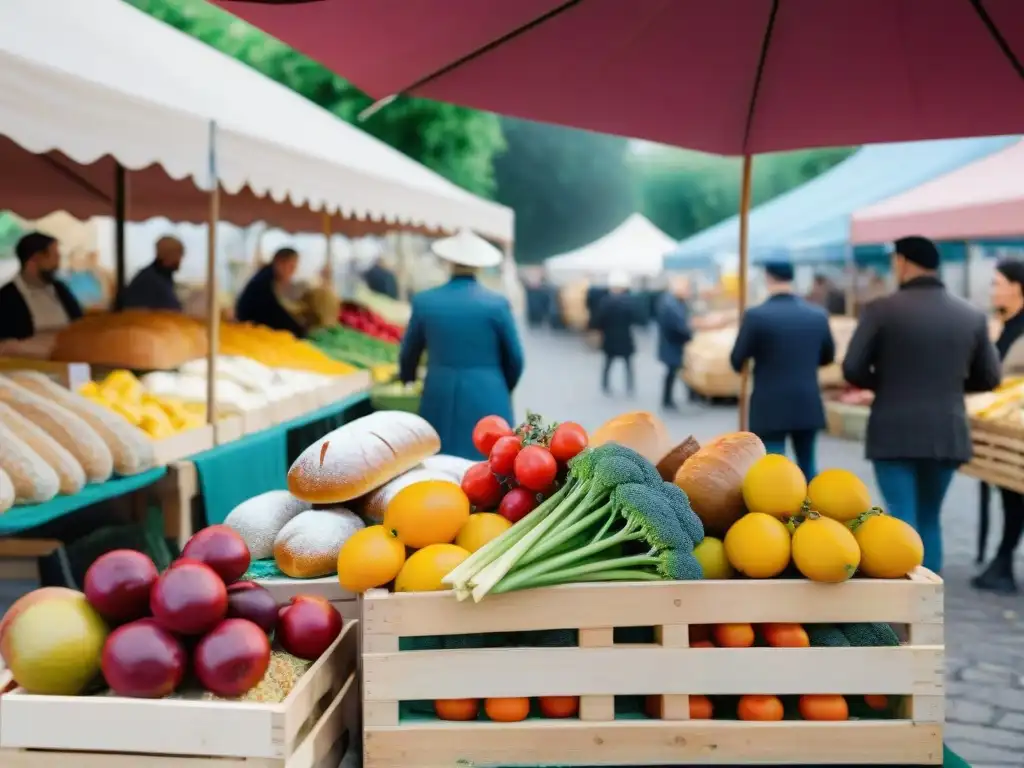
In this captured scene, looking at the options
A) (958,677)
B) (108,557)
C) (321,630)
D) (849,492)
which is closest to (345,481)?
(321,630)

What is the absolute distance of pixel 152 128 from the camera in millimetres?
4594

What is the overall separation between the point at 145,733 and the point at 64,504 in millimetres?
2411

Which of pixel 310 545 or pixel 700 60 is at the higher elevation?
pixel 700 60

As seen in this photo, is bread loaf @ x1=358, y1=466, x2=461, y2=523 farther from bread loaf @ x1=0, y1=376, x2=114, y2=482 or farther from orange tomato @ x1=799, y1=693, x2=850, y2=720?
bread loaf @ x1=0, y1=376, x2=114, y2=482

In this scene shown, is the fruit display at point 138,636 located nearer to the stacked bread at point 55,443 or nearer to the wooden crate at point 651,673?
the wooden crate at point 651,673

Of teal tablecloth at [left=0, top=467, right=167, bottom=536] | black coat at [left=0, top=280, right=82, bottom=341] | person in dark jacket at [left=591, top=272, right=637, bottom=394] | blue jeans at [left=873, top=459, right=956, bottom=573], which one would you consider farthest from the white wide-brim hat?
person in dark jacket at [left=591, top=272, right=637, bottom=394]

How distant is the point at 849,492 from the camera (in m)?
2.62

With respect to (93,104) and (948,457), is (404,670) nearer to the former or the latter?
(93,104)

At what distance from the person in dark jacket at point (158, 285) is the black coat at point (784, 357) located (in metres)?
4.95

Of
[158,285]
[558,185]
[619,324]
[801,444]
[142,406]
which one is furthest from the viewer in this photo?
[558,185]

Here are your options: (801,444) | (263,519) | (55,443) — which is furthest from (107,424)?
(801,444)

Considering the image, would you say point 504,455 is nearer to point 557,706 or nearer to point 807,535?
point 557,706

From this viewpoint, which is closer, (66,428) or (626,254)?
(66,428)

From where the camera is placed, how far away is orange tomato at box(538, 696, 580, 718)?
2340 mm
